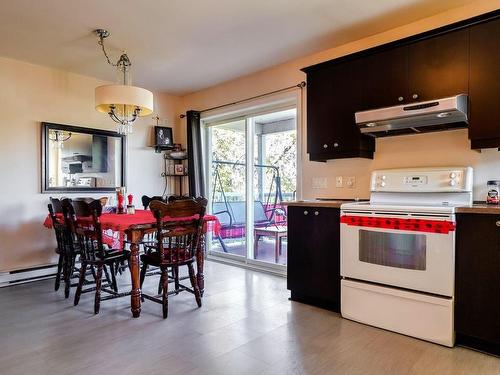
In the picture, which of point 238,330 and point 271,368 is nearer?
point 271,368

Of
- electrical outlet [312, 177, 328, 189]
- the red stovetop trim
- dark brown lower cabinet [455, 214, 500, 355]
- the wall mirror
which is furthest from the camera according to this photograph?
the wall mirror

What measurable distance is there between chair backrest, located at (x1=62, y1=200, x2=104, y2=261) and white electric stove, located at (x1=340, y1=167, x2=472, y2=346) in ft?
6.49

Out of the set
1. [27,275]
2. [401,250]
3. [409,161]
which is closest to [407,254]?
[401,250]

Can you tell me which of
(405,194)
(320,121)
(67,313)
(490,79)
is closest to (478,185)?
(405,194)

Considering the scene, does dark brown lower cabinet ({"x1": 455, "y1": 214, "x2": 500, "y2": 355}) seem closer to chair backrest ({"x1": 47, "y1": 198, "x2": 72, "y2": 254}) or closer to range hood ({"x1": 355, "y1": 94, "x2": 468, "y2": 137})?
range hood ({"x1": 355, "y1": 94, "x2": 468, "y2": 137})

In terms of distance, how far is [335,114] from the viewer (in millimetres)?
3133

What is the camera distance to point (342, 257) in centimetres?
271

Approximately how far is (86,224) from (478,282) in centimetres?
296

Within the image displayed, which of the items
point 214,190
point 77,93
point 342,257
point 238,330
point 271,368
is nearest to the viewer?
point 271,368

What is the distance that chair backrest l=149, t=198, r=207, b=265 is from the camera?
2.65 metres

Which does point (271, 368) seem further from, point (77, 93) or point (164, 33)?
point (77, 93)

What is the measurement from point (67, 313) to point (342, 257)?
231 centimetres

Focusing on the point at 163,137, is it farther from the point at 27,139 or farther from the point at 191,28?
the point at 191,28

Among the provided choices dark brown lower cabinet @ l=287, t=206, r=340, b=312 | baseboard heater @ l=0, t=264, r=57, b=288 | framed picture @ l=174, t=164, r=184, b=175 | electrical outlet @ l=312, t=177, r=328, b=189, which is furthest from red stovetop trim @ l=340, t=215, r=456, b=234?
baseboard heater @ l=0, t=264, r=57, b=288
